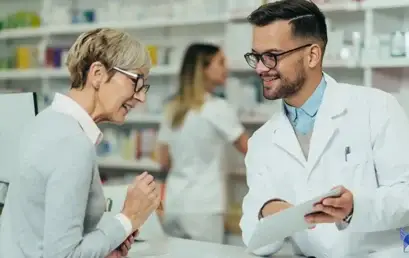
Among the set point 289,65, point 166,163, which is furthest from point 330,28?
point 289,65

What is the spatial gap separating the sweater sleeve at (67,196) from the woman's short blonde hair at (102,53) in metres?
0.24

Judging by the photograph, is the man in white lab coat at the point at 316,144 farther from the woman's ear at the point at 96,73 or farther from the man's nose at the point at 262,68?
the woman's ear at the point at 96,73

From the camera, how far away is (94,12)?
18.9 ft

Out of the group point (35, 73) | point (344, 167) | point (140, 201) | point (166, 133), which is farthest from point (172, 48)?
point (140, 201)

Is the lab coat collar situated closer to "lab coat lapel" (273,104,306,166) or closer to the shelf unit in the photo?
"lab coat lapel" (273,104,306,166)

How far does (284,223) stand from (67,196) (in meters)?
0.60

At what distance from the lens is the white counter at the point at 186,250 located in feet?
7.44

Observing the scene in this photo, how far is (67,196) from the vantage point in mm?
1790

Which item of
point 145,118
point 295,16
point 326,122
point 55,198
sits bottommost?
point 145,118

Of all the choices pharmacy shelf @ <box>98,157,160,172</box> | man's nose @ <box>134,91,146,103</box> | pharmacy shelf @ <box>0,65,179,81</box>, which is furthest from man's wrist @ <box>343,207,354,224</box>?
pharmacy shelf @ <box>0,65,179,81</box>

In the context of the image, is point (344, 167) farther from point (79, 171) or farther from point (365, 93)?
point (79, 171)

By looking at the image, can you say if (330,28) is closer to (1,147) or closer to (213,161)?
(213,161)

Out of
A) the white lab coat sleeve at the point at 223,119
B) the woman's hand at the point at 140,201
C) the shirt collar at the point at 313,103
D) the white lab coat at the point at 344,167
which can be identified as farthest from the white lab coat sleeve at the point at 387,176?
the white lab coat sleeve at the point at 223,119

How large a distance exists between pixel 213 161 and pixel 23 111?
201cm
